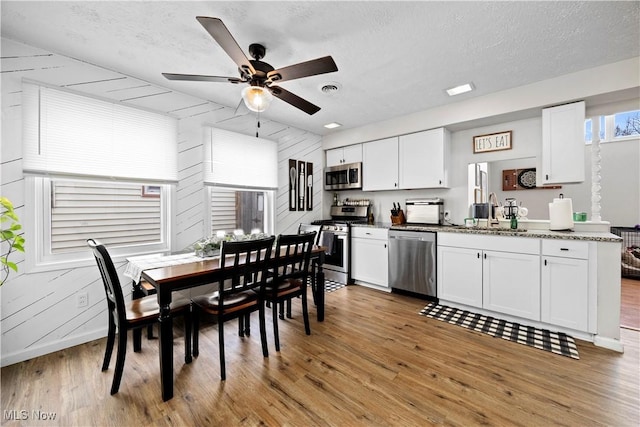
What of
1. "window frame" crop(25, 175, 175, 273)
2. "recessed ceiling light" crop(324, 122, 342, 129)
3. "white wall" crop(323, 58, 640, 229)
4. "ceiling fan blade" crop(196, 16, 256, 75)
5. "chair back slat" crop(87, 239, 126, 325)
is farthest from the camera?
"recessed ceiling light" crop(324, 122, 342, 129)

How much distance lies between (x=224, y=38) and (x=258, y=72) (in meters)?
0.39

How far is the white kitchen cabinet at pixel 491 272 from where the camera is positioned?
8.53ft

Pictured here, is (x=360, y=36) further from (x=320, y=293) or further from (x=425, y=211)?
(x=425, y=211)

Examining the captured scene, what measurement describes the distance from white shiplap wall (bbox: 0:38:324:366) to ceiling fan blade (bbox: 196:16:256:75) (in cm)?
162

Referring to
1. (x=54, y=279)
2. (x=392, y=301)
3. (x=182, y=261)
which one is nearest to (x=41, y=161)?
(x=54, y=279)

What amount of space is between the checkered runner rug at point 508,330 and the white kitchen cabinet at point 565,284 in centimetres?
16

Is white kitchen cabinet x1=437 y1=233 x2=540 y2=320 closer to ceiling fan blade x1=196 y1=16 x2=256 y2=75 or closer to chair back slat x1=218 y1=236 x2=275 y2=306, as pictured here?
chair back slat x1=218 y1=236 x2=275 y2=306

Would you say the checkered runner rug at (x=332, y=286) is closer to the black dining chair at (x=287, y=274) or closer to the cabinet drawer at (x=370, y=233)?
the cabinet drawer at (x=370, y=233)

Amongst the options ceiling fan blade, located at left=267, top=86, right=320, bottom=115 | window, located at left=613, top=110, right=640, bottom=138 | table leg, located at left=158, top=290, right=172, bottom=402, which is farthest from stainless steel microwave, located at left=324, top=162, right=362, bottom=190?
window, located at left=613, top=110, right=640, bottom=138

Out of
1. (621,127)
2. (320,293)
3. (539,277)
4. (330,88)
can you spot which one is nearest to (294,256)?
(320,293)

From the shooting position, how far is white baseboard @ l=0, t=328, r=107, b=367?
2.05 meters

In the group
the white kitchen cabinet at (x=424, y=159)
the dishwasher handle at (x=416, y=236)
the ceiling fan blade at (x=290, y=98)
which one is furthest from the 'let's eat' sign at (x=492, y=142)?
the ceiling fan blade at (x=290, y=98)

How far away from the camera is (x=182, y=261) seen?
2.24m

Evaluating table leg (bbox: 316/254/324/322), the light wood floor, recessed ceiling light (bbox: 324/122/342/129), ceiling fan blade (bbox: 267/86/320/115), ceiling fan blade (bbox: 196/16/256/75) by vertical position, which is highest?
recessed ceiling light (bbox: 324/122/342/129)
